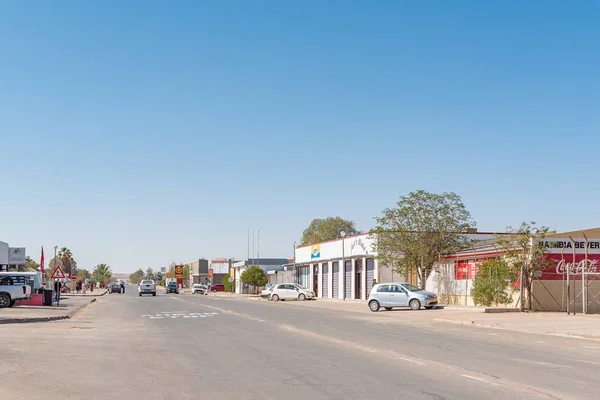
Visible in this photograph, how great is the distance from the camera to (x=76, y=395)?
10.7 m

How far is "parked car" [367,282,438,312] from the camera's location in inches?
1657

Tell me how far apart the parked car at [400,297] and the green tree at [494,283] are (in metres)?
2.66

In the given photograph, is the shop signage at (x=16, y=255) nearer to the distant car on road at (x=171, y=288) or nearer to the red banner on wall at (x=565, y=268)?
the distant car on road at (x=171, y=288)

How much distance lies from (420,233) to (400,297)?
10794 millimetres

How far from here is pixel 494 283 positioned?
131 feet

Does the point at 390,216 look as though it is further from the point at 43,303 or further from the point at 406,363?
the point at 406,363

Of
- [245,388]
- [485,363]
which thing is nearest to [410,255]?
[485,363]

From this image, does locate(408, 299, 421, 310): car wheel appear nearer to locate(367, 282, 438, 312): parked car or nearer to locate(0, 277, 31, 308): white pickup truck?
locate(367, 282, 438, 312): parked car

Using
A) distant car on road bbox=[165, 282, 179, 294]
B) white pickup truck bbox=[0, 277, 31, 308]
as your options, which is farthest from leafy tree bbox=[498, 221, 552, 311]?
distant car on road bbox=[165, 282, 179, 294]

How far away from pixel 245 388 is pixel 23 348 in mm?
8755

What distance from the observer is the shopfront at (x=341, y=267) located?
63125 millimetres

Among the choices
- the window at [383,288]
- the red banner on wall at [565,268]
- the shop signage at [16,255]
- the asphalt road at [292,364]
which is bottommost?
the asphalt road at [292,364]

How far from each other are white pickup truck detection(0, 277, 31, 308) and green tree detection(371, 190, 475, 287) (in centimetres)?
2478

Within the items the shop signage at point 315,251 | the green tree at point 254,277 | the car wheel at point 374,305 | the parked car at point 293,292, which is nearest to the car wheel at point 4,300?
the car wheel at point 374,305
